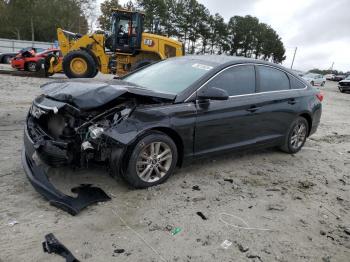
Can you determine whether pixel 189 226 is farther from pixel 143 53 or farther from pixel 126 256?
pixel 143 53

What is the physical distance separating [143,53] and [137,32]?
1.14m

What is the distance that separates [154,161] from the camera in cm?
439

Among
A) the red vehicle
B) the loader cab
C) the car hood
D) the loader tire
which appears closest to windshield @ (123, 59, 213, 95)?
the car hood

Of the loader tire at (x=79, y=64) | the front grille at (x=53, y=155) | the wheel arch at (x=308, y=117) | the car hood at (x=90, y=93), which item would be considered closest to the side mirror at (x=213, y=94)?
the car hood at (x=90, y=93)

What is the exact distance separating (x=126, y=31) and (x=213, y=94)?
1159 centimetres

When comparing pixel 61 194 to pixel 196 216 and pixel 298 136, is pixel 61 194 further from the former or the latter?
pixel 298 136

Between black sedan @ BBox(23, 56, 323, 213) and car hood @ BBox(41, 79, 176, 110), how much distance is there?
0.04ft

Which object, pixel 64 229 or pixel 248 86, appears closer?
pixel 64 229

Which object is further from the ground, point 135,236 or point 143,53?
point 143,53

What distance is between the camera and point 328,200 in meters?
4.67

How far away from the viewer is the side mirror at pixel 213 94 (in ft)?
15.1

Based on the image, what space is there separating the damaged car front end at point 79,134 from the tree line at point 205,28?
163 ft

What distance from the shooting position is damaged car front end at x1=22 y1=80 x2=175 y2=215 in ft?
12.8

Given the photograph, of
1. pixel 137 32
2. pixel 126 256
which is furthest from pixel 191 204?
pixel 137 32
